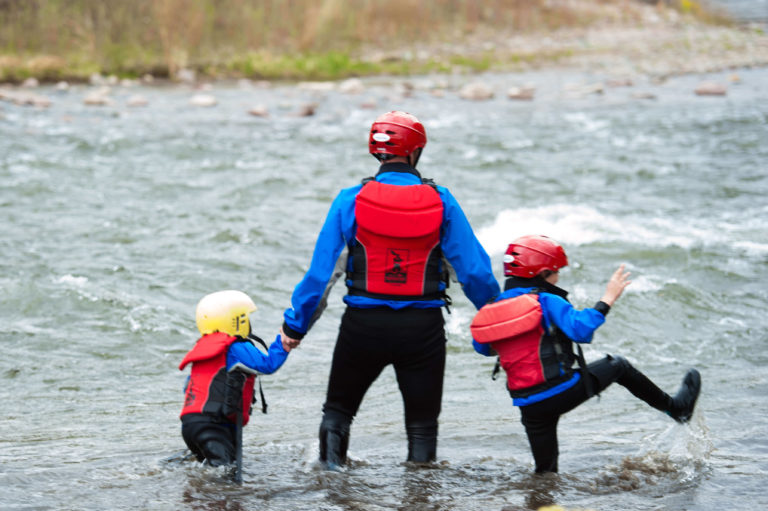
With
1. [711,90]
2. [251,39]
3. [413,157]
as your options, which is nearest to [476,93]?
[711,90]

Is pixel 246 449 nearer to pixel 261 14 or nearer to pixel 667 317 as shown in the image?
pixel 667 317

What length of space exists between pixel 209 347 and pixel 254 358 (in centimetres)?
22

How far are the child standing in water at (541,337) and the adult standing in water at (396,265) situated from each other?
163 millimetres

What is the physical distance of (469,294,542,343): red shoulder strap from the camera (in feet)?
13.6

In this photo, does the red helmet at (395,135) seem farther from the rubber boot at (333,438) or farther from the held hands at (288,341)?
the rubber boot at (333,438)

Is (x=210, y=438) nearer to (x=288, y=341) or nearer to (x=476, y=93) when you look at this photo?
(x=288, y=341)

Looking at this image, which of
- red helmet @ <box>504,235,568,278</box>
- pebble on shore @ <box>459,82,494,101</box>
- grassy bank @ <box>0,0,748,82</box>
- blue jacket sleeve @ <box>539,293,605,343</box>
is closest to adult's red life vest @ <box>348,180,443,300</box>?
red helmet @ <box>504,235,568,278</box>

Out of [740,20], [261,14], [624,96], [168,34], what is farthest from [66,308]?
[740,20]

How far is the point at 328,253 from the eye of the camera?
424 cm

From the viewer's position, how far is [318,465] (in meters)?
4.70

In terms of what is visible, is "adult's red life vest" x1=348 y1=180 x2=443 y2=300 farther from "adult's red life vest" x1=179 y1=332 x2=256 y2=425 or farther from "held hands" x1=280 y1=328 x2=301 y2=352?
"adult's red life vest" x1=179 y1=332 x2=256 y2=425

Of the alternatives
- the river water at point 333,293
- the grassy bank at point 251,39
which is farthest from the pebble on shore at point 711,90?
the grassy bank at point 251,39

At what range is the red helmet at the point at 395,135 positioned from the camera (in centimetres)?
421

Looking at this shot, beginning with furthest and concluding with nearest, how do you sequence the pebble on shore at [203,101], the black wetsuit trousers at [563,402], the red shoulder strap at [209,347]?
the pebble on shore at [203,101] < the red shoulder strap at [209,347] < the black wetsuit trousers at [563,402]
